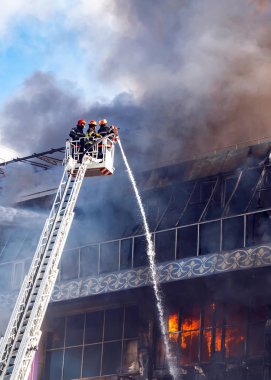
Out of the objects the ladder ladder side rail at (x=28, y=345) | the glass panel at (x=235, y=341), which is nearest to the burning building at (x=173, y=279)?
the glass panel at (x=235, y=341)

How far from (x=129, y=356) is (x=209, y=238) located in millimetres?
5089

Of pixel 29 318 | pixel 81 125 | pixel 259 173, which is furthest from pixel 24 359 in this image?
pixel 259 173

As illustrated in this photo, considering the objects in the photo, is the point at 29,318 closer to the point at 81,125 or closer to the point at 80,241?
the point at 81,125

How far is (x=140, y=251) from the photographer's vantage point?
32875 millimetres

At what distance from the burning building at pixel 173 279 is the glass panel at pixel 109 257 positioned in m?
0.03

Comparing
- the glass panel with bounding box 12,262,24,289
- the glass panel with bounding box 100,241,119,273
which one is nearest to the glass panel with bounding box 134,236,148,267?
the glass panel with bounding box 100,241,119,273

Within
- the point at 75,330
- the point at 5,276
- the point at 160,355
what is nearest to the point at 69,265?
the point at 75,330

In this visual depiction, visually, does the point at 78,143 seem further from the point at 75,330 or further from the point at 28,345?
the point at 75,330

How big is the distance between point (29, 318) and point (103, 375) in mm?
15114

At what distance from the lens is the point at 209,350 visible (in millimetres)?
30359

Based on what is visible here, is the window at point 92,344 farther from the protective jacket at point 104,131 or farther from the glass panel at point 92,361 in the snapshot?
the protective jacket at point 104,131

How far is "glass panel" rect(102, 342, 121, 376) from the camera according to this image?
32938 millimetres

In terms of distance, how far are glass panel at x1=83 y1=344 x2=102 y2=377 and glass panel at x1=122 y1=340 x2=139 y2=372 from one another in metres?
1.10

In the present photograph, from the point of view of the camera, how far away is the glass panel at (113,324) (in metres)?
33.5
